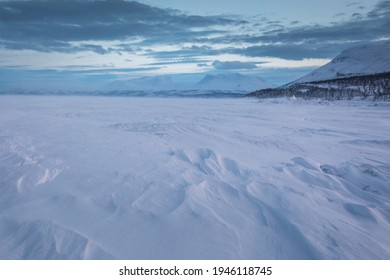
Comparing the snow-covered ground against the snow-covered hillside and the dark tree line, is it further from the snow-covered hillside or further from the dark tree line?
the snow-covered hillside

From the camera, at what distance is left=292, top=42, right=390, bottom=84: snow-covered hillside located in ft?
510

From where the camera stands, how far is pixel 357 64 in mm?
170625

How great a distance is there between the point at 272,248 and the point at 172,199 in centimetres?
132

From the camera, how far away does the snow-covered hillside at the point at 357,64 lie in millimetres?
155500

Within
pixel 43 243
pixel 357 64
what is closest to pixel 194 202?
pixel 43 243

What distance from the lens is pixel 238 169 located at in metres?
4.46

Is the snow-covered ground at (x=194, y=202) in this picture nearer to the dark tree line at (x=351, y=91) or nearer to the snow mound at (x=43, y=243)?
the snow mound at (x=43, y=243)

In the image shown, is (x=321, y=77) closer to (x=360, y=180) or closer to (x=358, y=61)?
(x=358, y=61)

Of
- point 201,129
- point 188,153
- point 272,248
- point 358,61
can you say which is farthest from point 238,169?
point 358,61

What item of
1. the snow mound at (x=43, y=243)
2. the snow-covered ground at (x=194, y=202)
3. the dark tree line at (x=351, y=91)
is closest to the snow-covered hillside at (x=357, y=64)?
the dark tree line at (x=351, y=91)

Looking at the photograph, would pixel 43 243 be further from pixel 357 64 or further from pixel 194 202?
pixel 357 64

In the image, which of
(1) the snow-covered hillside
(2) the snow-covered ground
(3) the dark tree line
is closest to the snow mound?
(2) the snow-covered ground

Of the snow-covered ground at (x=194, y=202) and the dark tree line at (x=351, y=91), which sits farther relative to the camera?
the dark tree line at (x=351, y=91)

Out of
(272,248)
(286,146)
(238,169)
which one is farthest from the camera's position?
(286,146)
